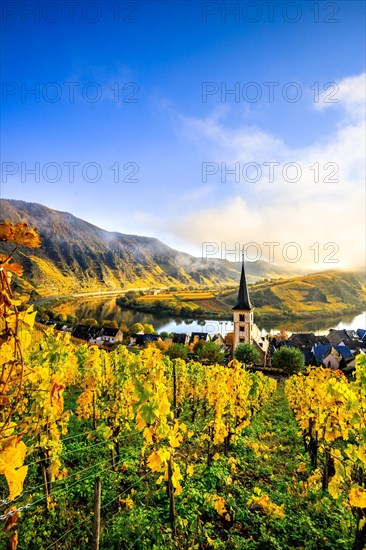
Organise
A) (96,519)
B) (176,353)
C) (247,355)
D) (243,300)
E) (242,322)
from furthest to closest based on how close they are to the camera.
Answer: (243,300)
(242,322)
(176,353)
(247,355)
(96,519)

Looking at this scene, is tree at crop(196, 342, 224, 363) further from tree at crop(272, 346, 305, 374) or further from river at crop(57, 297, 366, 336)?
river at crop(57, 297, 366, 336)

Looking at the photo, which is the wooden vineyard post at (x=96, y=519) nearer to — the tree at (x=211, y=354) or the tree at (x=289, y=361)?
the tree at (x=289, y=361)

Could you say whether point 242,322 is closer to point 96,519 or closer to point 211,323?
point 96,519

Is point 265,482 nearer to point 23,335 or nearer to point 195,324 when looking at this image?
point 23,335

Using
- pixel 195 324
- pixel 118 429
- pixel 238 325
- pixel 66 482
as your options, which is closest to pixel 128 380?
pixel 118 429

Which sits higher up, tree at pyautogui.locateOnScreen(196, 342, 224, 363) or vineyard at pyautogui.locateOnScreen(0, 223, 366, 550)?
vineyard at pyautogui.locateOnScreen(0, 223, 366, 550)

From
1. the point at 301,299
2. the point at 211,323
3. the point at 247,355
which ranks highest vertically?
the point at 301,299

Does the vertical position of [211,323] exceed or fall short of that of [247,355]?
it falls short

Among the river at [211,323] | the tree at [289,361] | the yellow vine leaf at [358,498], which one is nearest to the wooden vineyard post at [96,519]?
the yellow vine leaf at [358,498]

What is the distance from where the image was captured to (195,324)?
122 meters

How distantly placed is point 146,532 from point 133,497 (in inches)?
52.6

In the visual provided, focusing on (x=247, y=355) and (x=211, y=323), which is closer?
(x=247, y=355)

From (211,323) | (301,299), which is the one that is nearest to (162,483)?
(211,323)

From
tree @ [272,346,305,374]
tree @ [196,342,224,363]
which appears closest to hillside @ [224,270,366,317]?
tree @ [196,342,224,363]
